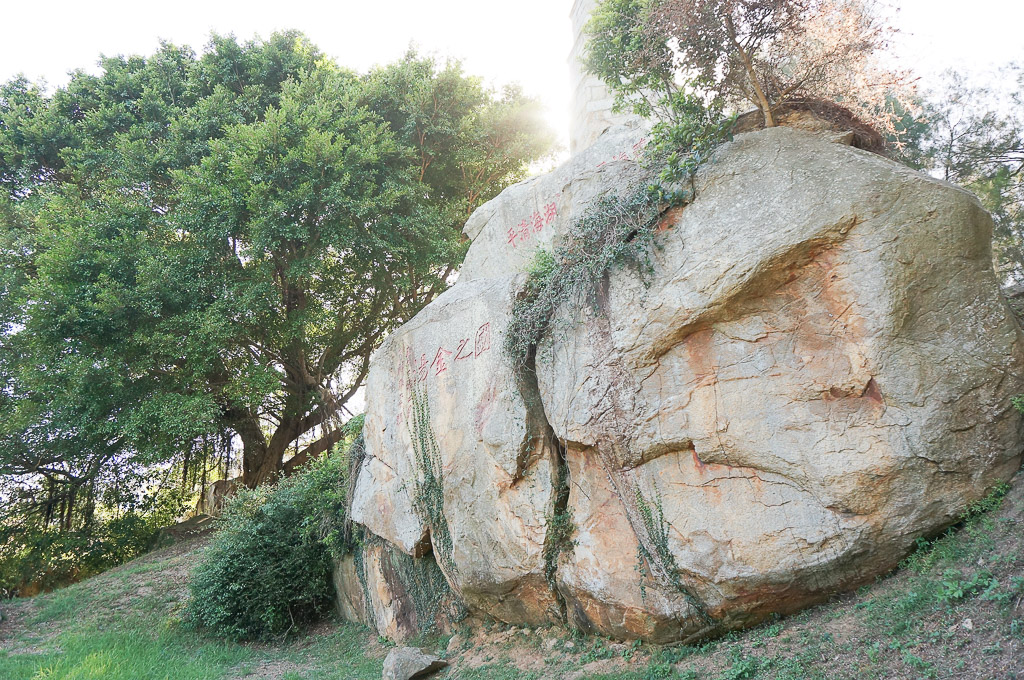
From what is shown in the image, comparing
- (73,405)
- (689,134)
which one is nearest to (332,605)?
(73,405)

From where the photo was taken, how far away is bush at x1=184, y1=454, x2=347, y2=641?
10016 millimetres

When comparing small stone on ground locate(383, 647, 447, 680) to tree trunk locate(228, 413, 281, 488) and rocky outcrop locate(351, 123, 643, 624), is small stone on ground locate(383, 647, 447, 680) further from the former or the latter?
tree trunk locate(228, 413, 281, 488)

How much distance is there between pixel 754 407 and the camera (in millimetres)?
5480

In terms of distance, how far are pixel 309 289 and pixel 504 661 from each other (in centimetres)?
1060

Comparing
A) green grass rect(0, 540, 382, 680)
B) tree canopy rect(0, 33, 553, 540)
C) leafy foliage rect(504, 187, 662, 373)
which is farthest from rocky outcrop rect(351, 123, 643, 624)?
tree canopy rect(0, 33, 553, 540)

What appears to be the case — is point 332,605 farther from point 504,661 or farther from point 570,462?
point 570,462

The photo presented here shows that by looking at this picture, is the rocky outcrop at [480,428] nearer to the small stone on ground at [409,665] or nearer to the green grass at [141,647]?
the small stone on ground at [409,665]

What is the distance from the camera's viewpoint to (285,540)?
10523 mm

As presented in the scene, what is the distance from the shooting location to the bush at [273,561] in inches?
394

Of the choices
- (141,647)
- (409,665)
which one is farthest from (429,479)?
(141,647)

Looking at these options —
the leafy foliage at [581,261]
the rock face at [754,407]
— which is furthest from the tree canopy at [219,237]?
the rock face at [754,407]

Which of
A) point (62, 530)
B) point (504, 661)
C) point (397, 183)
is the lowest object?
point (504, 661)

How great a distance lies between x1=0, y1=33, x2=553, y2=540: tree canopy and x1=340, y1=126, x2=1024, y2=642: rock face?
700cm

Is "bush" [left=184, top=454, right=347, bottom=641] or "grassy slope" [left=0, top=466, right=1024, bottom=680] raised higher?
"bush" [left=184, top=454, right=347, bottom=641]
